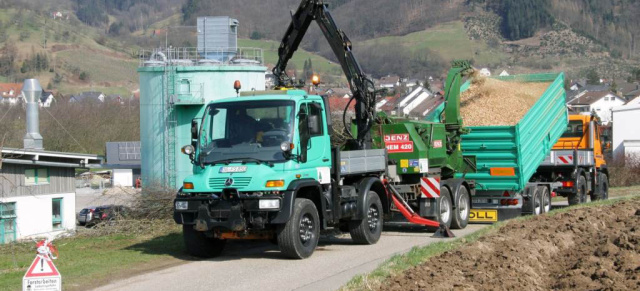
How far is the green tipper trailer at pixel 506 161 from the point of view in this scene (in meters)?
20.9

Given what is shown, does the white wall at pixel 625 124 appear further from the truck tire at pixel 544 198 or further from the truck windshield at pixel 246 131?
the truck windshield at pixel 246 131

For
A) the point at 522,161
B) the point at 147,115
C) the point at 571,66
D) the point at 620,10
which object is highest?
the point at 620,10

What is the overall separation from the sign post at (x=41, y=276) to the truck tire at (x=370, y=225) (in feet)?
23.9

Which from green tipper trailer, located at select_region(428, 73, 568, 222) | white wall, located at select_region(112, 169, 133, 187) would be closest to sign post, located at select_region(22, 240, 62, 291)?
green tipper trailer, located at select_region(428, 73, 568, 222)

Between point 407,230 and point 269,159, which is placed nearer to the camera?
point 269,159

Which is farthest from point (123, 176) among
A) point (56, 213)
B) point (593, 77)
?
point (593, 77)

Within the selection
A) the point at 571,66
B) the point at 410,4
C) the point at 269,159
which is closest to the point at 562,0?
the point at 571,66

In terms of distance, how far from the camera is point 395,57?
10981 cm

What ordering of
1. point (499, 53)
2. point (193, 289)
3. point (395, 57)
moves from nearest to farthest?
1. point (193, 289)
2. point (395, 57)
3. point (499, 53)

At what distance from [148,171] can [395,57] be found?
74.3 meters

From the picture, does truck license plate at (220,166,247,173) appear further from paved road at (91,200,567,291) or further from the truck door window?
paved road at (91,200,567,291)

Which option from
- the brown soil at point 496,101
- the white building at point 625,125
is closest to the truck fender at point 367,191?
the brown soil at point 496,101

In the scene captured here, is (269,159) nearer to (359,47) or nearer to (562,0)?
(359,47)

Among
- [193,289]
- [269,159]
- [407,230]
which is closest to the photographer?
[193,289]
